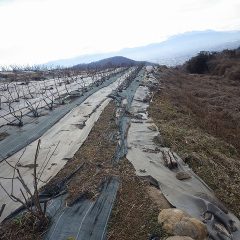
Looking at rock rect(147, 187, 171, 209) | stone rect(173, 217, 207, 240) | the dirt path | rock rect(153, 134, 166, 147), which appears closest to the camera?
stone rect(173, 217, 207, 240)

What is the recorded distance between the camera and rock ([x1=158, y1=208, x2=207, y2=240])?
15.7 ft

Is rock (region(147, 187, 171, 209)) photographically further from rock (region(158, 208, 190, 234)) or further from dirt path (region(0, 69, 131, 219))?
dirt path (region(0, 69, 131, 219))

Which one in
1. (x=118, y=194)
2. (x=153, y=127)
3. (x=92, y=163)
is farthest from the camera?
(x=153, y=127)

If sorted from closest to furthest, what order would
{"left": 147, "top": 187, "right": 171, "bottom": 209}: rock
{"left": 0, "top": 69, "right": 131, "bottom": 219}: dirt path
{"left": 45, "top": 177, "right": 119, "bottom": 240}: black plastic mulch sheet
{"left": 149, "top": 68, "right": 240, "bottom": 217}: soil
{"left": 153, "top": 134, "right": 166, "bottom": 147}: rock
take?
{"left": 45, "top": 177, "right": 119, "bottom": 240}: black plastic mulch sheet → {"left": 147, "top": 187, "right": 171, "bottom": 209}: rock → {"left": 0, "top": 69, "right": 131, "bottom": 219}: dirt path → {"left": 149, "top": 68, "right": 240, "bottom": 217}: soil → {"left": 153, "top": 134, "right": 166, "bottom": 147}: rock

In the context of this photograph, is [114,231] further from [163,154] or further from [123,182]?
[163,154]

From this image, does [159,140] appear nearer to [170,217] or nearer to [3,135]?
[170,217]

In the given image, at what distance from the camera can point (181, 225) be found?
190 inches

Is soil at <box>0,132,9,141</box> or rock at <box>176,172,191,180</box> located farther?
soil at <box>0,132,9,141</box>

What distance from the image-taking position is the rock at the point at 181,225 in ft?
15.7

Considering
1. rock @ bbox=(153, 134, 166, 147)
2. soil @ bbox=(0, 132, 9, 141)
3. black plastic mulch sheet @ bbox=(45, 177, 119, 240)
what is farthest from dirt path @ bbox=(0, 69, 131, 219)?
→ rock @ bbox=(153, 134, 166, 147)

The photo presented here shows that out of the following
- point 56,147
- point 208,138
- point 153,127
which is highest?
point 56,147

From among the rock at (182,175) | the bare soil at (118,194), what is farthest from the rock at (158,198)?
the rock at (182,175)

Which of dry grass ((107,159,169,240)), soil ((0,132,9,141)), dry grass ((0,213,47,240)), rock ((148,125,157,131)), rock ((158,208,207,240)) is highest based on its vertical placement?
dry grass ((0,213,47,240))

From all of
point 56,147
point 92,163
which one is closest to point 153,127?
point 92,163
